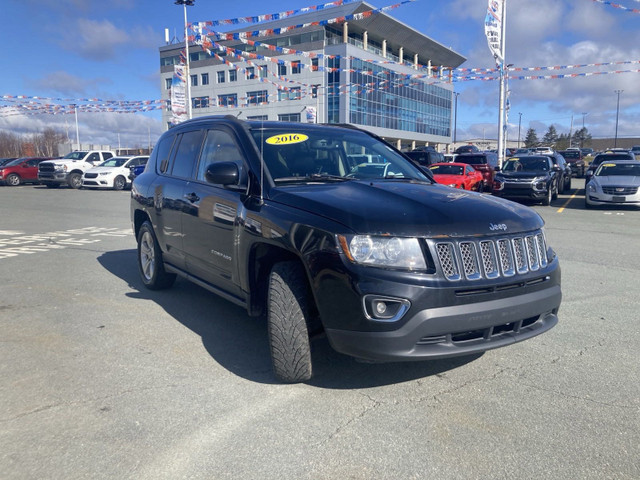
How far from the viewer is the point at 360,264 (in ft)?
9.95

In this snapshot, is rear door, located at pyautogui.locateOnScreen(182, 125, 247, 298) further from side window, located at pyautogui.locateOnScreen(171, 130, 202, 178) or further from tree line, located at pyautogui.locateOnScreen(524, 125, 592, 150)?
tree line, located at pyautogui.locateOnScreen(524, 125, 592, 150)

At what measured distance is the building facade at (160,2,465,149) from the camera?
53031 millimetres

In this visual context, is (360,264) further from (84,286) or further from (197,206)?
(84,286)

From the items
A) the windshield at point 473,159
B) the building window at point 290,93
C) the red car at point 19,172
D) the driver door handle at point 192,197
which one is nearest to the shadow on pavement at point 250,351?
the driver door handle at point 192,197

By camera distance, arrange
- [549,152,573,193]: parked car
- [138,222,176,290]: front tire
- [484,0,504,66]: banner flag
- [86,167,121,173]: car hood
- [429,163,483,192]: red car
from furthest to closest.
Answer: [86,167,121,173]: car hood → [484,0,504,66]: banner flag → [549,152,573,193]: parked car → [429,163,483,192]: red car → [138,222,176,290]: front tire

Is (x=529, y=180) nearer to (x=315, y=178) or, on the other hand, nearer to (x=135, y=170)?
(x=315, y=178)

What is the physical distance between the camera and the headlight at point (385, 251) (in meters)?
3.05

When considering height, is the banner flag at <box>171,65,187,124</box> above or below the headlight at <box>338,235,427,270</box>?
above

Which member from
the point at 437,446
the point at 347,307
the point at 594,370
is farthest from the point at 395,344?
the point at 594,370

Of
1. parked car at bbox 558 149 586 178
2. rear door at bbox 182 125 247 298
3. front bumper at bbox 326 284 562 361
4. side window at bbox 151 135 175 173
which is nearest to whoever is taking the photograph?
front bumper at bbox 326 284 562 361

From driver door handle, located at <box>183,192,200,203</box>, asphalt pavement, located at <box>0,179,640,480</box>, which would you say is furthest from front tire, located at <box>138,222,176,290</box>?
driver door handle, located at <box>183,192,200,203</box>

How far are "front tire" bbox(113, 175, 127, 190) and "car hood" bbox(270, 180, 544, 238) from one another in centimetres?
2385

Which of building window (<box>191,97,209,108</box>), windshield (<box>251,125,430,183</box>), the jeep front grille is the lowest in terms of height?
the jeep front grille

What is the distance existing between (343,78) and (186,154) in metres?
55.1
